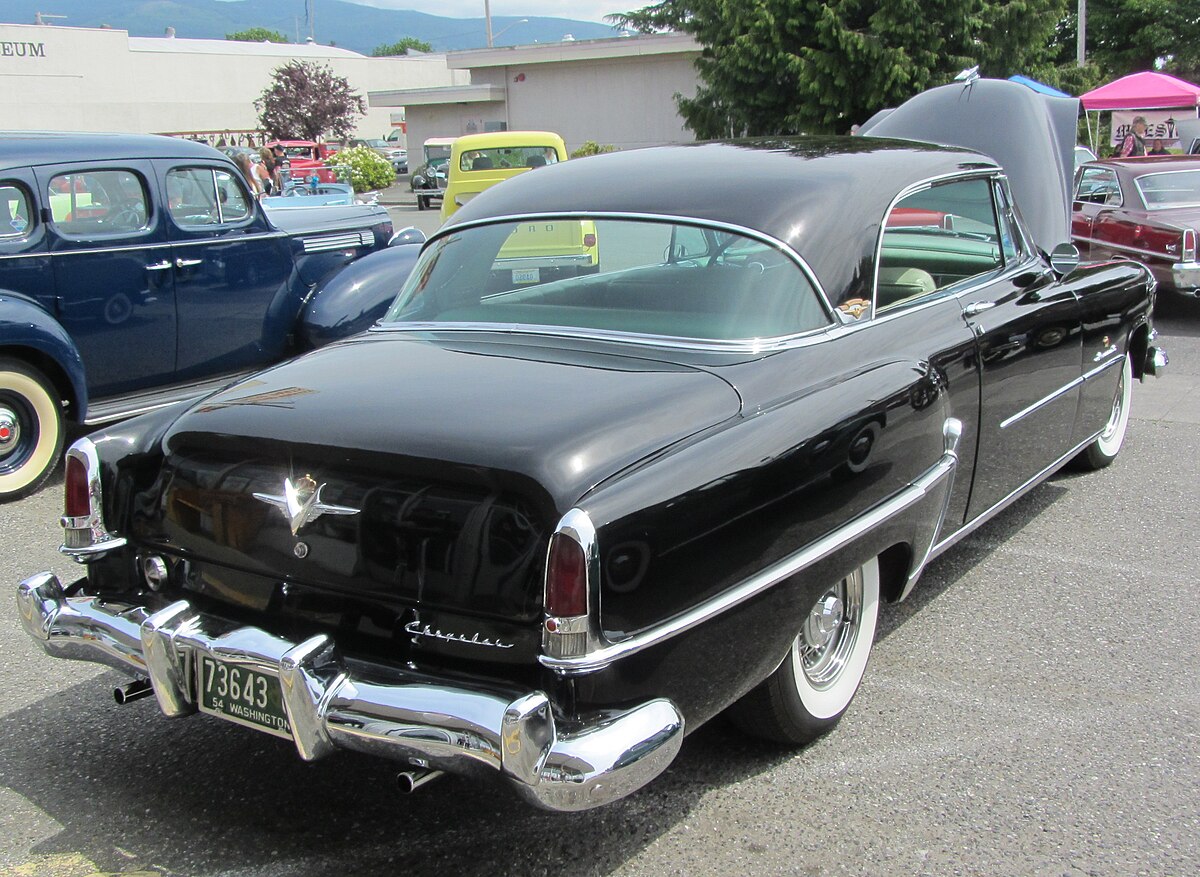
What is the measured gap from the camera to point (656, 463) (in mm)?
2631

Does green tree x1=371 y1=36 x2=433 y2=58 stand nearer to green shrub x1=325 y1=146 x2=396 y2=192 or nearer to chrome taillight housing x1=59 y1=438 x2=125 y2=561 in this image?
green shrub x1=325 y1=146 x2=396 y2=192

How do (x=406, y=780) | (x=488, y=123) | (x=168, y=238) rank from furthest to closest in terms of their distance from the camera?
(x=488, y=123)
(x=168, y=238)
(x=406, y=780)

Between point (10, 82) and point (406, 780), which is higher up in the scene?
point (10, 82)

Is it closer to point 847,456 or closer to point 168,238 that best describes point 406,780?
point 847,456

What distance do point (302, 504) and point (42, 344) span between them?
4.12 m

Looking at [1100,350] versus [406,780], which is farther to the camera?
[1100,350]

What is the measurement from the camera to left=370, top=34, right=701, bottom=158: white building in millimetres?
36312

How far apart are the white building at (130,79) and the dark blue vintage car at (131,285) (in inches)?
1792

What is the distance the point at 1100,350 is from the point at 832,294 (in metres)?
2.15

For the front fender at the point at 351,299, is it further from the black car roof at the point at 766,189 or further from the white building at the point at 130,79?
the white building at the point at 130,79

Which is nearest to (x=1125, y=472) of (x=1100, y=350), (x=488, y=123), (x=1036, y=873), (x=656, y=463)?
(x=1100, y=350)

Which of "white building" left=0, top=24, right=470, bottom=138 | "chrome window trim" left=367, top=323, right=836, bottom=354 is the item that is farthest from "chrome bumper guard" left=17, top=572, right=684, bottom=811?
"white building" left=0, top=24, right=470, bottom=138

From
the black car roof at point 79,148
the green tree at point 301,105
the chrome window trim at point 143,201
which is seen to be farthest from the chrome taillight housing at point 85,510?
the green tree at point 301,105

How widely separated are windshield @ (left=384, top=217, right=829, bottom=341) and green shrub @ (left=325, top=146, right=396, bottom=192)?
94.1ft
